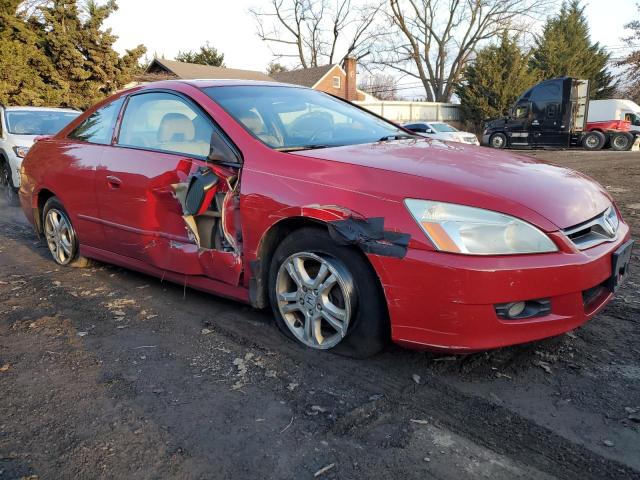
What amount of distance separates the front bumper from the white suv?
7767mm

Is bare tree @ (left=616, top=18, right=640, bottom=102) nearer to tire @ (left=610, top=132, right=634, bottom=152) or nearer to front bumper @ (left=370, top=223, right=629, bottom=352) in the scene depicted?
tire @ (left=610, top=132, right=634, bottom=152)

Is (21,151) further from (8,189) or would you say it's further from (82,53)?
(82,53)

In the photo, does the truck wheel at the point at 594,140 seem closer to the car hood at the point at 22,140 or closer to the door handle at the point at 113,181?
the car hood at the point at 22,140

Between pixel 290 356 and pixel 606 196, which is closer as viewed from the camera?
pixel 290 356

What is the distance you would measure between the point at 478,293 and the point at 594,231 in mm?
844

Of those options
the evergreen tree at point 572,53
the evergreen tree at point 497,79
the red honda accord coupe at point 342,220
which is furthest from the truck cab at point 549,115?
the red honda accord coupe at point 342,220

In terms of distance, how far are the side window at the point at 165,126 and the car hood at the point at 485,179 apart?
80cm

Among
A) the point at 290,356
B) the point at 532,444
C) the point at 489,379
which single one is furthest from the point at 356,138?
the point at 532,444

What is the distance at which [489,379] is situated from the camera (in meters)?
2.57

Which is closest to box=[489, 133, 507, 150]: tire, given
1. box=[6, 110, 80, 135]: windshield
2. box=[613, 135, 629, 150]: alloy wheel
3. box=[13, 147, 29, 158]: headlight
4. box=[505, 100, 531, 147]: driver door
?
box=[505, 100, 531, 147]: driver door

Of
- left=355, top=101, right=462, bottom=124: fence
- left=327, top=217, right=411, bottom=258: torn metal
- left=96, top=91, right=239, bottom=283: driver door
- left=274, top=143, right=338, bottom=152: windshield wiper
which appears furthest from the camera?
left=355, top=101, right=462, bottom=124: fence

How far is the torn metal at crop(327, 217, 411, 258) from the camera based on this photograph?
2395mm

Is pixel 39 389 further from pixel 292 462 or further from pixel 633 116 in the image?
pixel 633 116

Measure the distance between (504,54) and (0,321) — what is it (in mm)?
38491
